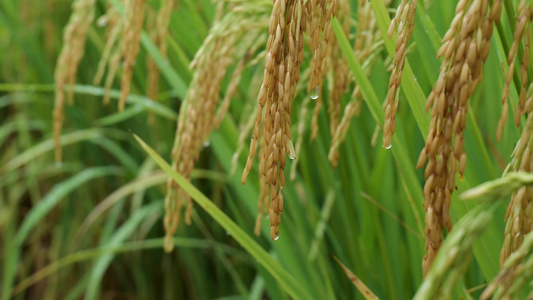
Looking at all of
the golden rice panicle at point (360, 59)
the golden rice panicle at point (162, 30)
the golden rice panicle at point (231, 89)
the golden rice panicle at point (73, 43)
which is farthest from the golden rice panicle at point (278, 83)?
the golden rice panicle at point (73, 43)

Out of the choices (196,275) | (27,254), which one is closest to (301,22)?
(196,275)

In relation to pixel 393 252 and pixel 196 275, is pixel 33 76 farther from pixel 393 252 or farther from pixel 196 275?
pixel 393 252

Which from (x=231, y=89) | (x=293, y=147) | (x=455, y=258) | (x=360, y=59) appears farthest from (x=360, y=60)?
(x=455, y=258)

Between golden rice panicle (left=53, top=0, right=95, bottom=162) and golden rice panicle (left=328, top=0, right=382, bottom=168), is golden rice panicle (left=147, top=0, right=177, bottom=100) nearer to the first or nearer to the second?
golden rice panicle (left=53, top=0, right=95, bottom=162)

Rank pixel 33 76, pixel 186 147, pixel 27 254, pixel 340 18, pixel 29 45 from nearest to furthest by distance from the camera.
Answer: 1. pixel 186 147
2. pixel 340 18
3. pixel 29 45
4. pixel 27 254
5. pixel 33 76

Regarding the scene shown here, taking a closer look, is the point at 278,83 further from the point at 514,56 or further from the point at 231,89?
the point at 231,89

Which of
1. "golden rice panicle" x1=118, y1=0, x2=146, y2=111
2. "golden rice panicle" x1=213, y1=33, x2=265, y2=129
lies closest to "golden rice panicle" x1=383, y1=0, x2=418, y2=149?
"golden rice panicle" x1=213, y1=33, x2=265, y2=129

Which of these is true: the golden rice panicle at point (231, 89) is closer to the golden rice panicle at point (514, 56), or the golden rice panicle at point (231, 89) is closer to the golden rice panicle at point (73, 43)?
the golden rice panicle at point (73, 43)

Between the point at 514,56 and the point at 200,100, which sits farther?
the point at 200,100
